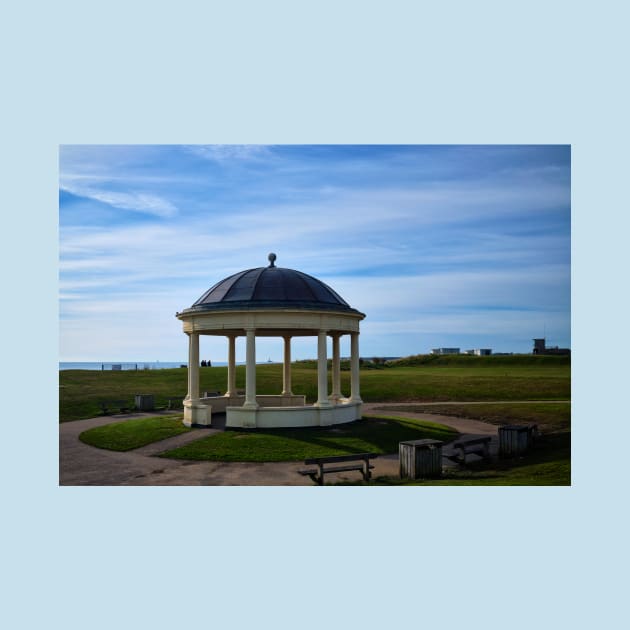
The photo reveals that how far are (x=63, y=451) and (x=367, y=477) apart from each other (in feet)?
44.9

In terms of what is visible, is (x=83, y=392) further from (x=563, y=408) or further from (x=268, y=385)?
(x=563, y=408)

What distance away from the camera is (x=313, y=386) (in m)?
44.1

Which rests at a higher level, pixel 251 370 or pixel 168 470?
pixel 251 370

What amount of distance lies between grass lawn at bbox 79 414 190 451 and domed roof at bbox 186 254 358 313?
5.97 m

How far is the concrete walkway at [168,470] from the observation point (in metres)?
16.4

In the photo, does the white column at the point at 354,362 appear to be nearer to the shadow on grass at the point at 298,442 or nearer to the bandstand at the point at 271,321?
the bandstand at the point at 271,321

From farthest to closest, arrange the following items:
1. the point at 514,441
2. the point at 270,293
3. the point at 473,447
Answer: the point at 270,293, the point at 473,447, the point at 514,441

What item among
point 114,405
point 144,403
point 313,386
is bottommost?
point 114,405

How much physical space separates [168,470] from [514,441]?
13.4m

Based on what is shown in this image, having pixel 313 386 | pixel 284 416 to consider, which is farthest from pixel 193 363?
pixel 313 386

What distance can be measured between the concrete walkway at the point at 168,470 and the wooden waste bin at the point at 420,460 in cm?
75

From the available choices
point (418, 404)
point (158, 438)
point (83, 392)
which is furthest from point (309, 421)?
point (83, 392)

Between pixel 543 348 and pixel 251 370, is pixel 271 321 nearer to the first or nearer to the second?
pixel 251 370

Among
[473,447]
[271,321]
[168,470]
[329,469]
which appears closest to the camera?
[329,469]
